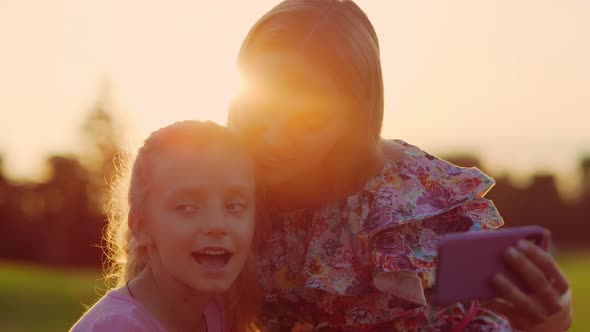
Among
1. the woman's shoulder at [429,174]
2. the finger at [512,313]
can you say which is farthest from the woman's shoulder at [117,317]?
the finger at [512,313]

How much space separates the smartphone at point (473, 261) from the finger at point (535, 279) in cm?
3

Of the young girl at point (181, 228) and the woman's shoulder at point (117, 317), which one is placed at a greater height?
the young girl at point (181, 228)

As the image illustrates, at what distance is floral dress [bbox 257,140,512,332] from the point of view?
3.34 meters

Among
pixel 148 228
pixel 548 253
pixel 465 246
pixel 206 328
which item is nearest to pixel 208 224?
pixel 148 228

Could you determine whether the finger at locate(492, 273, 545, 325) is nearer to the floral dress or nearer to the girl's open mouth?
the floral dress

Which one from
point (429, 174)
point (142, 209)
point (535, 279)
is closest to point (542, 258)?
point (535, 279)

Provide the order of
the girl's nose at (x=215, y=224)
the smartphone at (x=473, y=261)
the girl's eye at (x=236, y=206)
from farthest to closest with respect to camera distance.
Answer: the girl's eye at (x=236, y=206), the girl's nose at (x=215, y=224), the smartphone at (x=473, y=261)

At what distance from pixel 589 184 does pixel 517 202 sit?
356 inches

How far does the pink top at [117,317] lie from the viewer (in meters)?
3.09

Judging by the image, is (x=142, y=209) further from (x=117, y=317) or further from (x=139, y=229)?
(x=117, y=317)

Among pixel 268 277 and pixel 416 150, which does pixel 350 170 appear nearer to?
pixel 416 150

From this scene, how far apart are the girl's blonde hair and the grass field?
1107cm

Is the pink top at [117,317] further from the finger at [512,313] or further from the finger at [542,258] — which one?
the finger at [542,258]

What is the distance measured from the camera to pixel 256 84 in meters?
3.41
